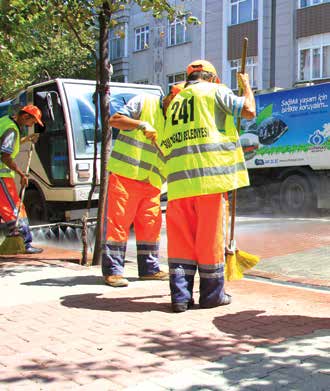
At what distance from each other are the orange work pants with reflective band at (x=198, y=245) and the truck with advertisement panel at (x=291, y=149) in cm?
931

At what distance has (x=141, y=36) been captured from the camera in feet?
102

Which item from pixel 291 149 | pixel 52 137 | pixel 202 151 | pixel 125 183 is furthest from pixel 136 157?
pixel 291 149

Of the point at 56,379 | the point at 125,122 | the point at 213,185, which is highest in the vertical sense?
the point at 125,122

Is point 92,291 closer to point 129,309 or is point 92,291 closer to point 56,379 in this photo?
point 129,309

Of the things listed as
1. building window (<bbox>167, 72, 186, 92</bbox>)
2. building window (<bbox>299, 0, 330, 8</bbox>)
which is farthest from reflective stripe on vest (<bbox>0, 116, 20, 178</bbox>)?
building window (<bbox>167, 72, 186, 92</bbox>)

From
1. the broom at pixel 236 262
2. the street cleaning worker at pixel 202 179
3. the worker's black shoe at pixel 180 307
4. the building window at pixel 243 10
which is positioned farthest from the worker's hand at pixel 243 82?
the building window at pixel 243 10

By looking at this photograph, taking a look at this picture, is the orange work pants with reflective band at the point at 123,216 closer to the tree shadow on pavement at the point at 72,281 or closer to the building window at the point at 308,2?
the tree shadow on pavement at the point at 72,281

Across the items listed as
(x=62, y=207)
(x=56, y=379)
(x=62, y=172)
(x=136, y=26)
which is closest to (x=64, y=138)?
(x=62, y=172)

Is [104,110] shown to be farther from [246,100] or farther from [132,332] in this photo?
[132,332]

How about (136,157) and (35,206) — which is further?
(35,206)

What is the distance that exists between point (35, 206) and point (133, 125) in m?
5.92

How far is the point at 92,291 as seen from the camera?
525cm

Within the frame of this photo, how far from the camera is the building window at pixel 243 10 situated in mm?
24594

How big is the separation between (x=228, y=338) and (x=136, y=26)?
2913 centimetres
